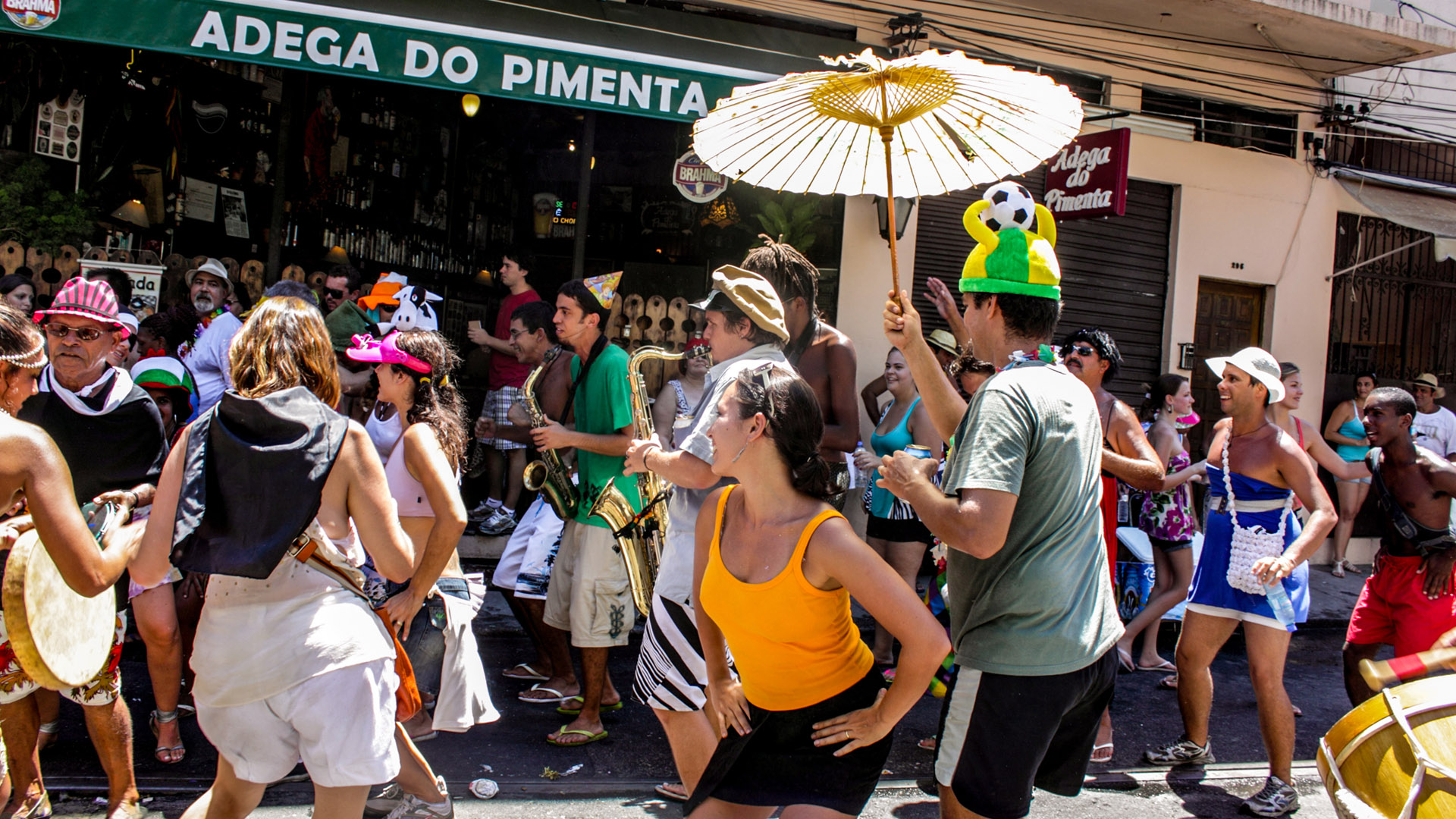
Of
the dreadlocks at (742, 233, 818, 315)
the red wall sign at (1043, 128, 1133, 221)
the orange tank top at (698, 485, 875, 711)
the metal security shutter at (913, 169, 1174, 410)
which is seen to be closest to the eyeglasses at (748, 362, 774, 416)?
the orange tank top at (698, 485, 875, 711)

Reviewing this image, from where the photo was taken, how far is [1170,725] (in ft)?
18.5

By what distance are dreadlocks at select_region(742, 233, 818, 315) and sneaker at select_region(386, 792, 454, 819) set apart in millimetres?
2162

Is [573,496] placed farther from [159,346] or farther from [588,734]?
[159,346]

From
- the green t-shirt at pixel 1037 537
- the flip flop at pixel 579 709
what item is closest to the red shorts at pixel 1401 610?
the green t-shirt at pixel 1037 537

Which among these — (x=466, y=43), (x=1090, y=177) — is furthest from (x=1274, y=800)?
(x=466, y=43)

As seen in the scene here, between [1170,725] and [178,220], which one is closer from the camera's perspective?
[1170,725]

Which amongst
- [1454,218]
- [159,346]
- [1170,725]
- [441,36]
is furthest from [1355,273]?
[159,346]

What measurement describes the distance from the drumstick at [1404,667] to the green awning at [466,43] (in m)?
5.48

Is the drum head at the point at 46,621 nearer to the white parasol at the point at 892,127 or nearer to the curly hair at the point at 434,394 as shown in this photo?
the curly hair at the point at 434,394

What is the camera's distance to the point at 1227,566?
181 inches

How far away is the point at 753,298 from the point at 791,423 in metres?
1.00

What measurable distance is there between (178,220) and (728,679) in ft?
24.8

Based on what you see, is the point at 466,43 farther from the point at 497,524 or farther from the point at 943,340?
the point at 943,340

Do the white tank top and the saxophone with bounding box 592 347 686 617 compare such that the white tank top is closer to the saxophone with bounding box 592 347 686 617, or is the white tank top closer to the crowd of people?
the crowd of people
